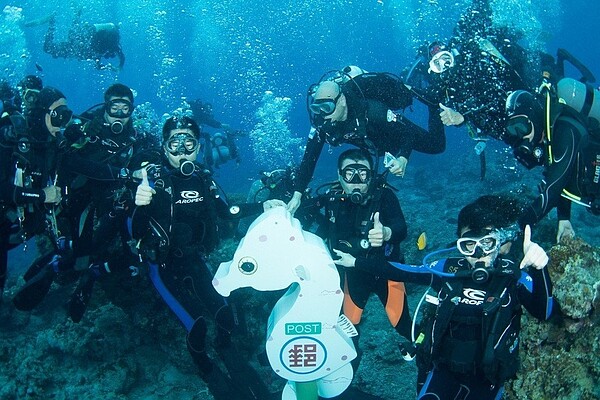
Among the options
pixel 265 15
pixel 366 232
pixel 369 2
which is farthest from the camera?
pixel 369 2

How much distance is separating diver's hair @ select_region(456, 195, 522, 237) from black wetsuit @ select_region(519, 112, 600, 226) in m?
0.17

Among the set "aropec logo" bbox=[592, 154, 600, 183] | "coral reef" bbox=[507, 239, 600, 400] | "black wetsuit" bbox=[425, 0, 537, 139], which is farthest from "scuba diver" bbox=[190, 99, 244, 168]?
"coral reef" bbox=[507, 239, 600, 400]

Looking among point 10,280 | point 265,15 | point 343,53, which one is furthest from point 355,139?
point 343,53

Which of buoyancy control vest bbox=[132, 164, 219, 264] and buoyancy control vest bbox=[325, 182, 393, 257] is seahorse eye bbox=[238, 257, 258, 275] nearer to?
buoyancy control vest bbox=[325, 182, 393, 257]

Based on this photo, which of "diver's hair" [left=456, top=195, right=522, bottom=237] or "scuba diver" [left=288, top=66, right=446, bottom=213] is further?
"scuba diver" [left=288, top=66, right=446, bottom=213]

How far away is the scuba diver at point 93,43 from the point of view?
1130 cm

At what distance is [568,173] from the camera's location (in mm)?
3691

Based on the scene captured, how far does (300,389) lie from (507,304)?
1844mm

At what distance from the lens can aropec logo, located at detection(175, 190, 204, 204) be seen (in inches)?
182

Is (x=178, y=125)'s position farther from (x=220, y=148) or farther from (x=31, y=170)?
(x=220, y=148)

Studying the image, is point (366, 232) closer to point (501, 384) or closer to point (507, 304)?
point (507, 304)

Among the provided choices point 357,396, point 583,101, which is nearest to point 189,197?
point 357,396

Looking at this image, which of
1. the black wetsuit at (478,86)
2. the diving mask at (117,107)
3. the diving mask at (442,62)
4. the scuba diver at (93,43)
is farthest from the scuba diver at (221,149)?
the diving mask at (442,62)

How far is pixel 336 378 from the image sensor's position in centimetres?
347
